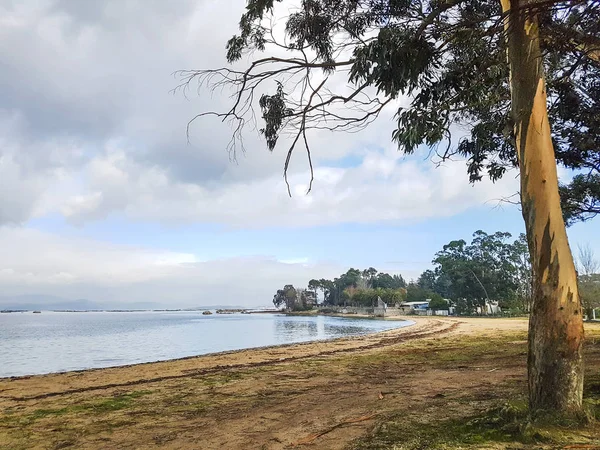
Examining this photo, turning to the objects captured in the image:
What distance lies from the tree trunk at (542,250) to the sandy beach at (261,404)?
0.44m

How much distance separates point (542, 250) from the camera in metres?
4.02

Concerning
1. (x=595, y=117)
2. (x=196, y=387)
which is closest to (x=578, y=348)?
(x=595, y=117)

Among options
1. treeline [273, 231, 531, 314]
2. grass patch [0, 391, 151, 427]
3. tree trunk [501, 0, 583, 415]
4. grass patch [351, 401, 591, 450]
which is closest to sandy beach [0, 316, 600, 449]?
grass patch [0, 391, 151, 427]

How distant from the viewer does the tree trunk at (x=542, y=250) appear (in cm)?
384

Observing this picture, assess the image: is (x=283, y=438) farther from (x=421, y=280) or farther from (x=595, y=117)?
(x=421, y=280)

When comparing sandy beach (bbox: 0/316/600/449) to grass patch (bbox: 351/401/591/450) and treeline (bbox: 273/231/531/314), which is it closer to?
grass patch (bbox: 351/401/591/450)

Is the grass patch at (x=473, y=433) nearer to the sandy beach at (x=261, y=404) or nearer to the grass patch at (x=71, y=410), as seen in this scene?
the sandy beach at (x=261, y=404)

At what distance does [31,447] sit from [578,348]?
509 centimetres

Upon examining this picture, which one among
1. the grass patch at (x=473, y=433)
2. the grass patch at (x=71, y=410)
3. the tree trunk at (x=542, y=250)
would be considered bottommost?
the grass patch at (x=71, y=410)

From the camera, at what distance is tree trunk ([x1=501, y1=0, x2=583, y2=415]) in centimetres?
384

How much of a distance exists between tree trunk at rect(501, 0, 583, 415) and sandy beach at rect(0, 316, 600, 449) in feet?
1.46

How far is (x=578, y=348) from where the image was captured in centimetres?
386

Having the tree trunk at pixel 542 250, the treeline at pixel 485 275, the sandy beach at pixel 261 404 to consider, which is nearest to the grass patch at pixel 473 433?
the sandy beach at pixel 261 404

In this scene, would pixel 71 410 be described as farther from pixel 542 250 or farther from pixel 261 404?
pixel 542 250
